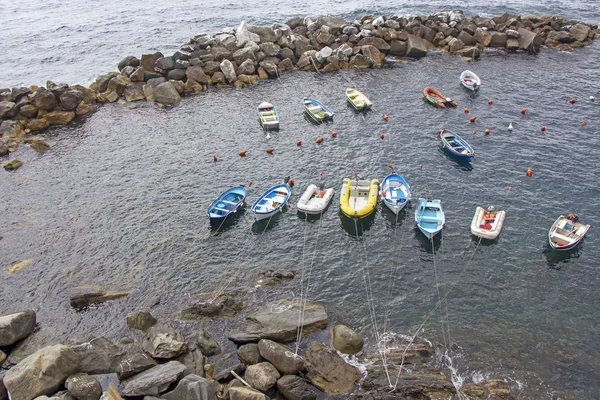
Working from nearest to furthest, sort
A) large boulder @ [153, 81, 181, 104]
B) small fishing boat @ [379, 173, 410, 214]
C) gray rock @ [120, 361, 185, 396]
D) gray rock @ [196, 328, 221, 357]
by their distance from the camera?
gray rock @ [120, 361, 185, 396]
gray rock @ [196, 328, 221, 357]
small fishing boat @ [379, 173, 410, 214]
large boulder @ [153, 81, 181, 104]

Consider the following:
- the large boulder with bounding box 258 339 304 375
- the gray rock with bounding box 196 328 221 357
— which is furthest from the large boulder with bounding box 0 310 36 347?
the large boulder with bounding box 258 339 304 375

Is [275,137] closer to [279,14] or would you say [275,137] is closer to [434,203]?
[434,203]

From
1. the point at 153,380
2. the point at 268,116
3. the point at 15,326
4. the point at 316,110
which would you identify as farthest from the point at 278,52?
the point at 153,380

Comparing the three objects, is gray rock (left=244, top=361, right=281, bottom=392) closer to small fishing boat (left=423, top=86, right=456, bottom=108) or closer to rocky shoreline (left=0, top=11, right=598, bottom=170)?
small fishing boat (left=423, top=86, right=456, bottom=108)

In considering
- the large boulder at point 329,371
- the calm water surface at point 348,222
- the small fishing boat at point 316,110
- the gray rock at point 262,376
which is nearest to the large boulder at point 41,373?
the calm water surface at point 348,222

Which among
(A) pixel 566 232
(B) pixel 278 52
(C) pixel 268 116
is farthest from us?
(B) pixel 278 52

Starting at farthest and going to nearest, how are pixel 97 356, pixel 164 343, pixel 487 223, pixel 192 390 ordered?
pixel 487 223
pixel 164 343
pixel 97 356
pixel 192 390

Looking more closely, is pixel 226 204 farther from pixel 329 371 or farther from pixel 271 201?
pixel 329 371
